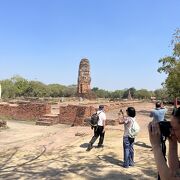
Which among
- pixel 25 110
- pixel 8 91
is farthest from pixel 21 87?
pixel 25 110

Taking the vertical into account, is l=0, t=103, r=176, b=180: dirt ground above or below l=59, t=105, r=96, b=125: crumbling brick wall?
below

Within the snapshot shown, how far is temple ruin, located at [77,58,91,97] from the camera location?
47.2 m

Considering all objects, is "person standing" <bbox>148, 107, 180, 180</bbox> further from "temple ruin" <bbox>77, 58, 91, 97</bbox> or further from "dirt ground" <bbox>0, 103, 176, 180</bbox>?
"temple ruin" <bbox>77, 58, 91, 97</bbox>

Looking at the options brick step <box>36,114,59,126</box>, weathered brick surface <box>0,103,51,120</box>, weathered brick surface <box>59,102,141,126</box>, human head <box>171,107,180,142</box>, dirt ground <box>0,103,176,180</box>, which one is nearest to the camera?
human head <box>171,107,180,142</box>

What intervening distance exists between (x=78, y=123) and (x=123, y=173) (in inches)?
446

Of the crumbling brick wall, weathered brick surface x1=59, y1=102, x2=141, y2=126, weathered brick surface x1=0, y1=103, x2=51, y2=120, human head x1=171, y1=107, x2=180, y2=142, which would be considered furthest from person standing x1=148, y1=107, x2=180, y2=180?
weathered brick surface x1=0, y1=103, x2=51, y2=120

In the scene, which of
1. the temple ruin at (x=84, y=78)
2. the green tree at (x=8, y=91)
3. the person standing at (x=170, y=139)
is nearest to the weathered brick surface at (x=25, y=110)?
the temple ruin at (x=84, y=78)

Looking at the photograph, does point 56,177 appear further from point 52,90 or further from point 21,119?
point 52,90

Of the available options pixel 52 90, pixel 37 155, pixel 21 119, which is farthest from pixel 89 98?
pixel 52 90

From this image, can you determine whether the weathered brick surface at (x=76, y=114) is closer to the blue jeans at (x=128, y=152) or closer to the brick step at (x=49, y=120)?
the brick step at (x=49, y=120)

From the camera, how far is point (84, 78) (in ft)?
158

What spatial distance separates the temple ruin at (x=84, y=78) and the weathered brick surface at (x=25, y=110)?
Result: 21.6 meters

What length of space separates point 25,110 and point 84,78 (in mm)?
23165

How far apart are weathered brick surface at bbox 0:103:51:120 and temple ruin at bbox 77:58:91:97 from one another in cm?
2156
